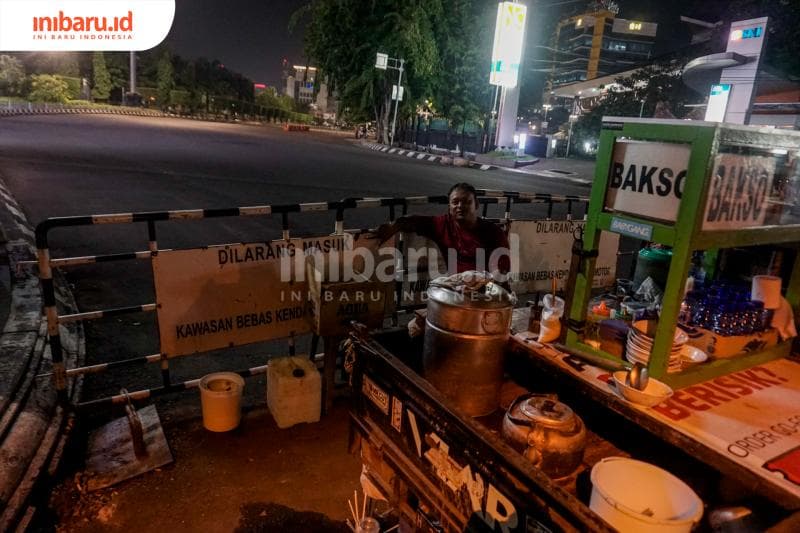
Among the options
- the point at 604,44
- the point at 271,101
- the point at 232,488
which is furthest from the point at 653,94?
the point at 604,44

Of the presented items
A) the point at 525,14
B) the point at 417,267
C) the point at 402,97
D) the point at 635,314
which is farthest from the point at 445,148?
the point at 635,314

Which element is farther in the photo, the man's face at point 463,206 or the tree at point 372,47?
the tree at point 372,47

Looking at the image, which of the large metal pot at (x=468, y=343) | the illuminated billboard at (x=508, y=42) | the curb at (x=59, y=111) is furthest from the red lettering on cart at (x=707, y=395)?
the curb at (x=59, y=111)

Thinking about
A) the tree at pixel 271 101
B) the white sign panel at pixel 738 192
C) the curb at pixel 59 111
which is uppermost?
the tree at pixel 271 101

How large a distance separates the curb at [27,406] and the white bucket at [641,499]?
3.23 meters

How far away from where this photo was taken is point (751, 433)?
7.11 feet

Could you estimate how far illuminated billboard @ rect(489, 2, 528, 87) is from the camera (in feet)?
105

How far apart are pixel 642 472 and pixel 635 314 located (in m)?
1.01

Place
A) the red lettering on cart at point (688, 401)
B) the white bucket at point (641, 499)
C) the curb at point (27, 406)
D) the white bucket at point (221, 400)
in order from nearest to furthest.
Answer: the white bucket at point (641, 499) < the red lettering on cart at point (688, 401) < the curb at point (27, 406) < the white bucket at point (221, 400)

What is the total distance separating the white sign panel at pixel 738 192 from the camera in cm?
223

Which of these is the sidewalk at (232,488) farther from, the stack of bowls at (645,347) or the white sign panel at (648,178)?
the white sign panel at (648,178)

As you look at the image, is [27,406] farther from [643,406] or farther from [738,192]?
[738,192]

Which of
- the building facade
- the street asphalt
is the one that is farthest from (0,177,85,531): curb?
the building facade

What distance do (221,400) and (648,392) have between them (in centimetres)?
306
